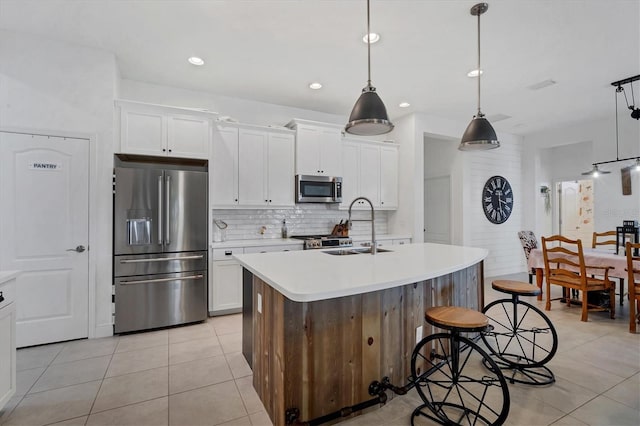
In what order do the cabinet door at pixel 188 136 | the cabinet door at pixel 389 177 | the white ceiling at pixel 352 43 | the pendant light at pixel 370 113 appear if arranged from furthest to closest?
1. the cabinet door at pixel 389 177
2. the cabinet door at pixel 188 136
3. the white ceiling at pixel 352 43
4. the pendant light at pixel 370 113

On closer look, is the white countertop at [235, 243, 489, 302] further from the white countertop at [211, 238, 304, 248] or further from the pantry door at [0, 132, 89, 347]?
the pantry door at [0, 132, 89, 347]

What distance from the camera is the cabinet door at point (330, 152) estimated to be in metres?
4.83

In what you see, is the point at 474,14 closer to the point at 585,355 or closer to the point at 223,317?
the point at 585,355

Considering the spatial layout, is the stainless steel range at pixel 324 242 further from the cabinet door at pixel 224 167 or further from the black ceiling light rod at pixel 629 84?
the black ceiling light rod at pixel 629 84

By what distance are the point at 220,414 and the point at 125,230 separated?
2.28m

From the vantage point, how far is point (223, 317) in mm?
3926

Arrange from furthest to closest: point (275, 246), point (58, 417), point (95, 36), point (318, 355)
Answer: point (275, 246) < point (95, 36) < point (58, 417) < point (318, 355)

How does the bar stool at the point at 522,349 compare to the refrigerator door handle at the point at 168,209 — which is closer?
the bar stool at the point at 522,349

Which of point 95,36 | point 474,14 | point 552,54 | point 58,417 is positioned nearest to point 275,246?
point 58,417

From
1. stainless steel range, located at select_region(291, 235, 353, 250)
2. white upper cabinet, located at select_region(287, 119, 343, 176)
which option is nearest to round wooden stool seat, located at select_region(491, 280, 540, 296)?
stainless steel range, located at select_region(291, 235, 353, 250)

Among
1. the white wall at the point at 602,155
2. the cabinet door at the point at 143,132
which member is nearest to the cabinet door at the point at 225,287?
the cabinet door at the point at 143,132

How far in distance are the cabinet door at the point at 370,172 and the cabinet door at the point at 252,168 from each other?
5.64ft

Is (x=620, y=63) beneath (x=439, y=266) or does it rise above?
above

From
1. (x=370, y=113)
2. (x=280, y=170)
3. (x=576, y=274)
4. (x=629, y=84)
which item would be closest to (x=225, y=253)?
(x=280, y=170)
